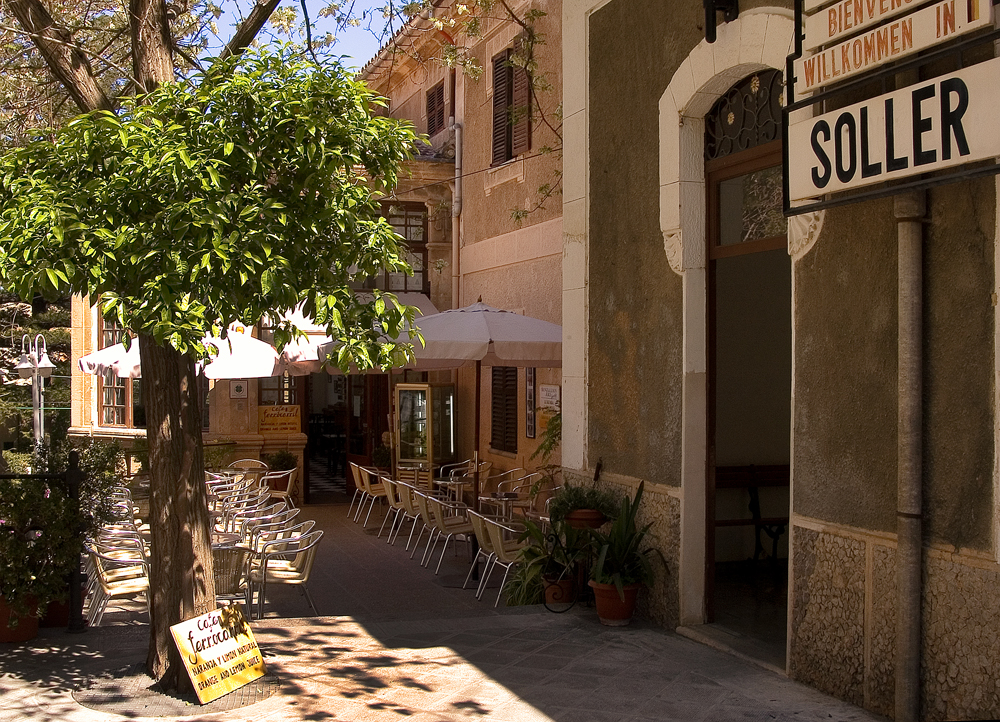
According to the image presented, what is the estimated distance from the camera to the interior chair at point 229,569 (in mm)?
7020

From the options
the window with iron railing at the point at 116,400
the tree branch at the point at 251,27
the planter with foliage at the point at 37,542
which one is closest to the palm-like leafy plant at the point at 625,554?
the planter with foliage at the point at 37,542

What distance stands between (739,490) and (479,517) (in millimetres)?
2495

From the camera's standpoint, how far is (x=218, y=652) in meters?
5.66

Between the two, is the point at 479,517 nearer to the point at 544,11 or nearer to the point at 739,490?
the point at 739,490

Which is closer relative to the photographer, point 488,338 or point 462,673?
point 462,673

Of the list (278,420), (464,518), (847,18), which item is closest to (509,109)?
(464,518)

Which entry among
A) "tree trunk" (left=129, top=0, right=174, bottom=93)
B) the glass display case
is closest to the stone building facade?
"tree trunk" (left=129, top=0, right=174, bottom=93)

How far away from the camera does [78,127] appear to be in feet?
16.6

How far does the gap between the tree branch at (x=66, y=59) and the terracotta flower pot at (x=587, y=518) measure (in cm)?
423

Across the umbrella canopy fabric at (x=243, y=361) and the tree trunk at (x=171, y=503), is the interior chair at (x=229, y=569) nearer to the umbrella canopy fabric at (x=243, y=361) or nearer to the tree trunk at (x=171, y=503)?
the tree trunk at (x=171, y=503)

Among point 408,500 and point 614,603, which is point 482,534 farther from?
point 408,500

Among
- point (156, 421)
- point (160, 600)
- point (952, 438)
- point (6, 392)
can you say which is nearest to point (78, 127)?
point (156, 421)

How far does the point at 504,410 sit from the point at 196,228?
9.54 m

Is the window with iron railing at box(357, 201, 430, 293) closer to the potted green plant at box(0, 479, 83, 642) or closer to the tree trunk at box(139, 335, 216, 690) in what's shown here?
the potted green plant at box(0, 479, 83, 642)
